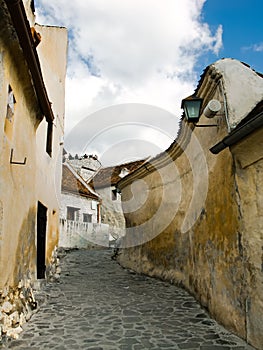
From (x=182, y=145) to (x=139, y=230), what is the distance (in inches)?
173

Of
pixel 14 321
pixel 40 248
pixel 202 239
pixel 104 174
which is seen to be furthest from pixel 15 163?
pixel 104 174

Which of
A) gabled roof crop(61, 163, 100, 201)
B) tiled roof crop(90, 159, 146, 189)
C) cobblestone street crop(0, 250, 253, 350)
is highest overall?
tiled roof crop(90, 159, 146, 189)

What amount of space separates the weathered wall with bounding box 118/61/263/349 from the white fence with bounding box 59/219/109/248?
5846mm

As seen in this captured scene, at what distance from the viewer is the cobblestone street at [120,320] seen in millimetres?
4586

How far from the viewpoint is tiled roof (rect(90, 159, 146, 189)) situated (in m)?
26.4

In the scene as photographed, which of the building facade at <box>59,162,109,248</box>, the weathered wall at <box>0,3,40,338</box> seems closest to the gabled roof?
the building facade at <box>59,162,109,248</box>

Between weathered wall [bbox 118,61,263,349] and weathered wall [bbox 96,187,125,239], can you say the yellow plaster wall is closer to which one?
weathered wall [bbox 118,61,263,349]

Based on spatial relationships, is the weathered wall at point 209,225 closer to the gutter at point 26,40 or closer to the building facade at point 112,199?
the gutter at point 26,40

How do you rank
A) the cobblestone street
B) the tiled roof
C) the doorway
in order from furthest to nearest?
the tiled roof → the doorway → the cobblestone street

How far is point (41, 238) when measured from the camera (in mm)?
9188

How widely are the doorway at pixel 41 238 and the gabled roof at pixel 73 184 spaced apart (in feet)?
33.2

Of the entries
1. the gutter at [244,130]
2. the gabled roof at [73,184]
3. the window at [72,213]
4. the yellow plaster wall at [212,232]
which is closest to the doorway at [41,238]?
the yellow plaster wall at [212,232]

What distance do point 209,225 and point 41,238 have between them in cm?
502

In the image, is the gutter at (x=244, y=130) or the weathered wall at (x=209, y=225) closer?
the gutter at (x=244, y=130)
